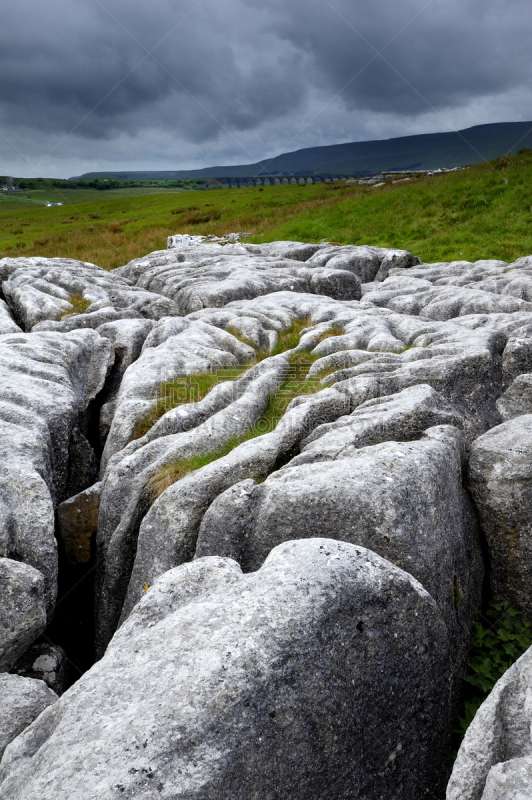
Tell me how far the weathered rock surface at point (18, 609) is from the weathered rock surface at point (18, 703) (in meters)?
0.68

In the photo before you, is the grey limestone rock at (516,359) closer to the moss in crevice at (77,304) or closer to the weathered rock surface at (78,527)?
the weathered rock surface at (78,527)

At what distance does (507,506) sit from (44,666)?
9.40 meters

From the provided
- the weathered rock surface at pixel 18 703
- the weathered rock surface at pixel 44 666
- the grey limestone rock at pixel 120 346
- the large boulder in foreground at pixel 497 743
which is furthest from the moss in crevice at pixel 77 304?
the large boulder in foreground at pixel 497 743

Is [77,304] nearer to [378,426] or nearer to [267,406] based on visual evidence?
[267,406]

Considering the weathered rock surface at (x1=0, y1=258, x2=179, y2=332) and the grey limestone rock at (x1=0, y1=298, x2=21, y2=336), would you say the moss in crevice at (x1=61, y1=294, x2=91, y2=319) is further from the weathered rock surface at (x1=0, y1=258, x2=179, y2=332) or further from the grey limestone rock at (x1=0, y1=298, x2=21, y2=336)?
the grey limestone rock at (x1=0, y1=298, x2=21, y2=336)

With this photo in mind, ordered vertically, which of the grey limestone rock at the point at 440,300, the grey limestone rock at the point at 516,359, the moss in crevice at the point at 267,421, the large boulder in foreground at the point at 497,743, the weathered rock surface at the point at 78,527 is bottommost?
the weathered rock surface at the point at 78,527

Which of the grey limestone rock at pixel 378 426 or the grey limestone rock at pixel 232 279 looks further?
the grey limestone rock at pixel 232 279

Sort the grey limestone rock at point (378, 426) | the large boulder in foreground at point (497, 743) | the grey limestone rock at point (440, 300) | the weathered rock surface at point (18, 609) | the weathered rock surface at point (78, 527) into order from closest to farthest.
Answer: the large boulder in foreground at point (497, 743) → the weathered rock surface at point (18, 609) → the grey limestone rock at point (378, 426) → the weathered rock surface at point (78, 527) → the grey limestone rock at point (440, 300)

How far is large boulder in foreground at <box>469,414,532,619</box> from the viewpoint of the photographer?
948cm

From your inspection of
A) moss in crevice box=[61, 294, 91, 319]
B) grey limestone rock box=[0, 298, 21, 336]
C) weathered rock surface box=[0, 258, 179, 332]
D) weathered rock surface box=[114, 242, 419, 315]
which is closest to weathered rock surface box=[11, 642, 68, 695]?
grey limestone rock box=[0, 298, 21, 336]

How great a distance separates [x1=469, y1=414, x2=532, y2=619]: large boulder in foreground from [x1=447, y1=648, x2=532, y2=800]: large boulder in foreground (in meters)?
4.00

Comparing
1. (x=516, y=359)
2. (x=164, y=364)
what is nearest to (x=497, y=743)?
(x=516, y=359)

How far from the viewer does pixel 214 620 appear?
6473 millimetres

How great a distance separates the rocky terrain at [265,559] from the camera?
5637 mm
